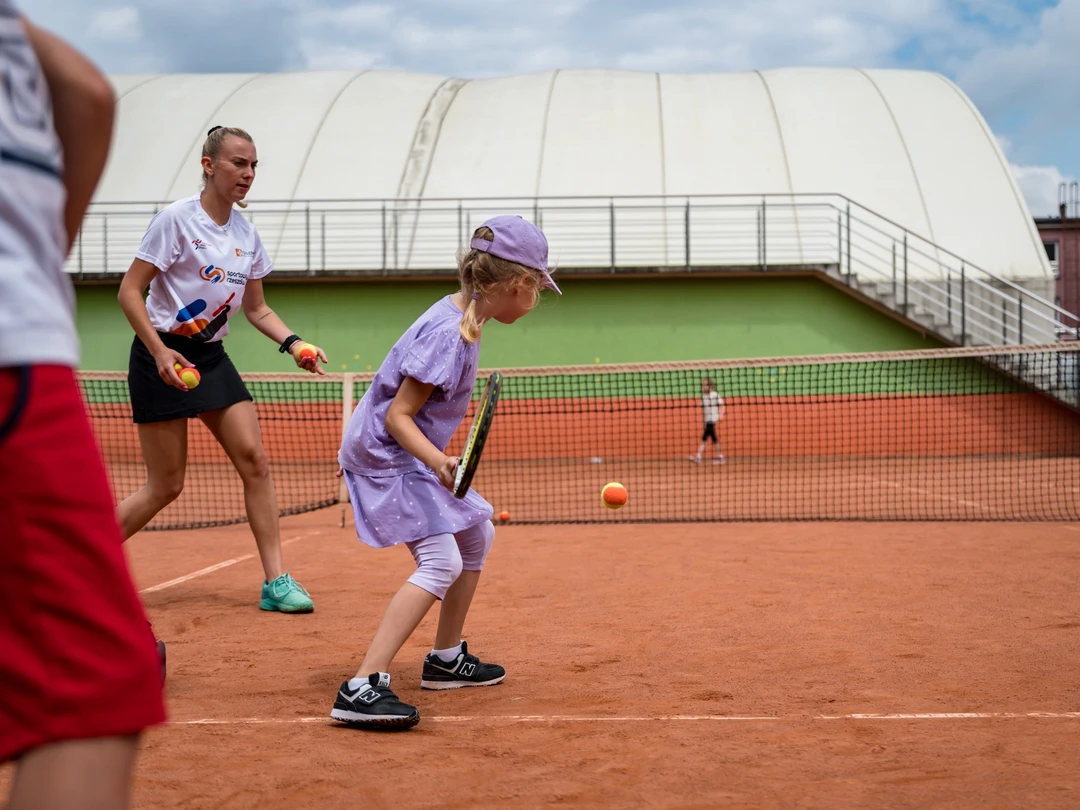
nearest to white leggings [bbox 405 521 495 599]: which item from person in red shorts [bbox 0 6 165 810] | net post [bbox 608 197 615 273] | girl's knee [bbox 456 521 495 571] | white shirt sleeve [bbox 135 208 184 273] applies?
girl's knee [bbox 456 521 495 571]

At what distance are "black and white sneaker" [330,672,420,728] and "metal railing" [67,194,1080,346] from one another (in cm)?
1635

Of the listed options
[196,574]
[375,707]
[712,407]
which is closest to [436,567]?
[375,707]

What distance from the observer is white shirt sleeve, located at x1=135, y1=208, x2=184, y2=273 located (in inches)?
181

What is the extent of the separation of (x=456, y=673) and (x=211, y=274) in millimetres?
2054

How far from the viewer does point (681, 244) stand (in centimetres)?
1981

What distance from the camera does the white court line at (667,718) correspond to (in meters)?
3.52

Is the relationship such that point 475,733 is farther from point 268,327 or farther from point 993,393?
point 993,393

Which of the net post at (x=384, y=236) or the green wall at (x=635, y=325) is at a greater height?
the net post at (x=384, y=236)

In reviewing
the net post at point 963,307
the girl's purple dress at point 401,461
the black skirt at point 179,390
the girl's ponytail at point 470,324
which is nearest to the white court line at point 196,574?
the black skirt at point 179,390

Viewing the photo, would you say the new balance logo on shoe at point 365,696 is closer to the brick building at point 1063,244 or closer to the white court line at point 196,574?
the white court line at point 196,574

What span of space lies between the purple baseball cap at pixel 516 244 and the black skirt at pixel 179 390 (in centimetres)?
185

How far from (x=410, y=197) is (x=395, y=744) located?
59.5ft

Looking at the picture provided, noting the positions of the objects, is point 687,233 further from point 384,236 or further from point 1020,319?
point 1020,319

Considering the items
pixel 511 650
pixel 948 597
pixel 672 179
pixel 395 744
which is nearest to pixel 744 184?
pixel 672 179
